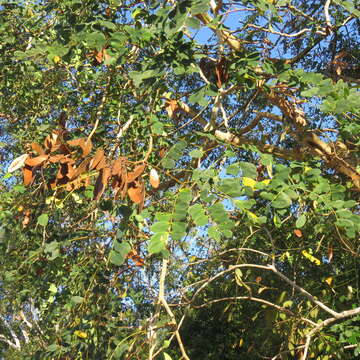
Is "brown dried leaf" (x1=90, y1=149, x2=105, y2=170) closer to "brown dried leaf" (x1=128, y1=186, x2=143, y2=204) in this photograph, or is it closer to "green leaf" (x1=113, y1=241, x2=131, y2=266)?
"brown dried leaf" (x1=128, y1=186, x2=143, y2=204)

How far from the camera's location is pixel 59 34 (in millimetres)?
2031

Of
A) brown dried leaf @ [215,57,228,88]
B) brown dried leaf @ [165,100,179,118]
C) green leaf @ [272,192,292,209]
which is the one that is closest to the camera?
green leaf @ [272,192,292,209]

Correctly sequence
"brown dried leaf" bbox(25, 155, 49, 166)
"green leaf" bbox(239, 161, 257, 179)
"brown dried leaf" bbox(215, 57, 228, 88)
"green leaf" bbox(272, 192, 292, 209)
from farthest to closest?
"brown dried leaf" bbox(215, 57, 228, 88)
"green leaf" bbox(272, 192, 292, 209)
"green leaf" bbox(239, 161, 257, 179)
"brown dried leaf" bbox(25, 155, 49, 166)

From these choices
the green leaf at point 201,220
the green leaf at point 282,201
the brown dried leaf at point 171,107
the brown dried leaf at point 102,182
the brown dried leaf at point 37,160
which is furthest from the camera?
the brown dried leaf at point 171,107

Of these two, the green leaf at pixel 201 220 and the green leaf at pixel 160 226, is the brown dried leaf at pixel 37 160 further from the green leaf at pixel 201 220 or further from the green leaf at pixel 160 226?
the green leaf at pixel 201 220

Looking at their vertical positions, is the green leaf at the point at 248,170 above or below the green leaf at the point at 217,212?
above

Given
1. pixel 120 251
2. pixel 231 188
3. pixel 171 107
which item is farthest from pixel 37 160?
pixel 171 107

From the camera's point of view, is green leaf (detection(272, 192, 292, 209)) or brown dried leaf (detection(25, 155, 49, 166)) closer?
brown dried leaf (detection(25, 155, 49, 166))

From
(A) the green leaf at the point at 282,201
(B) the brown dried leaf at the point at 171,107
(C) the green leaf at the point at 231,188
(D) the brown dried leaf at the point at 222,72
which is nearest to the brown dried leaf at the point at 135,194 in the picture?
(C) the green leaf at the point at 231,188

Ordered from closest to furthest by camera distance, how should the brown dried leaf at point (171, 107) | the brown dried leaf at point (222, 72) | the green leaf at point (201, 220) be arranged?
the green leaf at point (201, 220)
the brown dried leaf at point (222, 72)
the brown dried leaf at point (171, 107)

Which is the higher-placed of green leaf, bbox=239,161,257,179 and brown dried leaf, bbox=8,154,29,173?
brown dried leaf, bbox=8,154,29,173

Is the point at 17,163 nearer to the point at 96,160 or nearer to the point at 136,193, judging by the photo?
the point at 96,160

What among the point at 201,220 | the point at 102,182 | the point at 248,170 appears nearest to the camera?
the point at 102,182

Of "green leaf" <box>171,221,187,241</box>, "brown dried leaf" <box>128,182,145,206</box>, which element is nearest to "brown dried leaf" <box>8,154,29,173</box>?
"brown dried leaf" <box>128,182,145,206</box>
